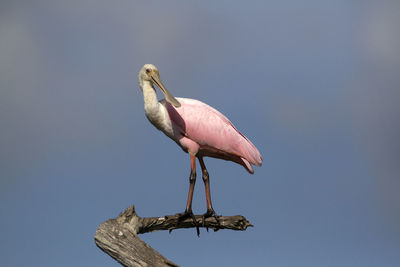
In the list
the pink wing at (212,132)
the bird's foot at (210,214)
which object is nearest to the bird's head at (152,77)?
the pink wing at (212,132)

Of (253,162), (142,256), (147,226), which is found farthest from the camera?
(253,162)

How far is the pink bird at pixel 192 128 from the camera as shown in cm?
1088

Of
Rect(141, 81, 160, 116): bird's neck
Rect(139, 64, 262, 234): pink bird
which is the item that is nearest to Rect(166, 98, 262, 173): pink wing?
Rect(139, 64, 262, 234): pink bird

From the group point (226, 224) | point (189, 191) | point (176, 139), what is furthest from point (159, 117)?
point (226, 224)

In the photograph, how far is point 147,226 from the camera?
10.4 metres

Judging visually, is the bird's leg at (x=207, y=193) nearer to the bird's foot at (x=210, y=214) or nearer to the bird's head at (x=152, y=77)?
the bird's foot at (x=210, y=214)

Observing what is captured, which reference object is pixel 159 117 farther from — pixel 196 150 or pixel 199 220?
pixel 199 220

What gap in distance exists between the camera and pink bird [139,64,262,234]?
35.7ft

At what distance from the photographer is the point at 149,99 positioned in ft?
35.7

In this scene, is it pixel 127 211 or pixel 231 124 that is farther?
pixel 231 124

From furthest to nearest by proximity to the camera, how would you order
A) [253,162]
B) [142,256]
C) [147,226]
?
[253,162]
[147,226]
[142,256]

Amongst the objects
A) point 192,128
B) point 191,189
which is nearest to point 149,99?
point 192,128

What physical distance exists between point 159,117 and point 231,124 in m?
1.39

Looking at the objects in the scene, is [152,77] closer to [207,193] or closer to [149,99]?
[149,99]
